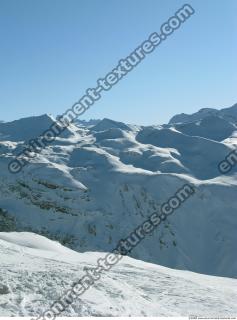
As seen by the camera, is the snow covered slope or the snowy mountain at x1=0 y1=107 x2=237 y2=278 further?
the snowy mountain at x1=0 y1=107 x2=237 y2=278

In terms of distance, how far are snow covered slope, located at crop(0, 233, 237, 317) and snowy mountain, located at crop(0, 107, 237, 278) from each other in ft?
118

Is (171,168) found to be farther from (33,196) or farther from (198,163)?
(33,196)

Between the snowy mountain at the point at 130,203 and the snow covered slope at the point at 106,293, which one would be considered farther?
the snowy mountain at the point at 130,203

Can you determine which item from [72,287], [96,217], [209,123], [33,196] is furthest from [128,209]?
[209,123]

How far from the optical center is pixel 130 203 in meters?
74.1

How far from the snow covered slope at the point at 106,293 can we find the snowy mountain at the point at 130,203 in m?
36.1

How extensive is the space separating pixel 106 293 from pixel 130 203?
191ft

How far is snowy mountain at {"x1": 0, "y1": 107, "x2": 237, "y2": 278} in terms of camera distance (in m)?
59.6

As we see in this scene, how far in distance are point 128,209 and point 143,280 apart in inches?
2007

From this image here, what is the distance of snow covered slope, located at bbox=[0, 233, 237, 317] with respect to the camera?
14.1 m

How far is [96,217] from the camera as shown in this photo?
65062 mm

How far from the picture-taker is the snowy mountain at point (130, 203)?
59625 millimetres

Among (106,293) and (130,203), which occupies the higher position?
(130,203)

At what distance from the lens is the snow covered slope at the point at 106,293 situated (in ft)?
46.3
